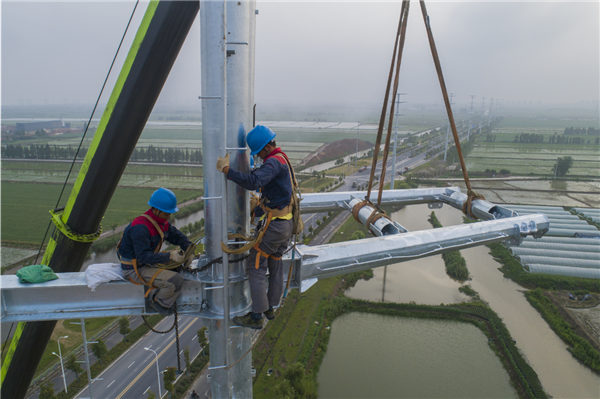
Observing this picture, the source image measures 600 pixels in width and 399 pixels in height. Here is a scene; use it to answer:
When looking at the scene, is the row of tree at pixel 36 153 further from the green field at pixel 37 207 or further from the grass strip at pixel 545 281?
the grass strip at pixel 545 281

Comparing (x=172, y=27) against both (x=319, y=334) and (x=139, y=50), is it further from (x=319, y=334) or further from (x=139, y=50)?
(x=319, y=334)

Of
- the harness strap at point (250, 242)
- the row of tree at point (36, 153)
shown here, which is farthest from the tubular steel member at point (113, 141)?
the row of tree at point (36, 153)

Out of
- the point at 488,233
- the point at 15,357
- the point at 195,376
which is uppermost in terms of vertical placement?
the point at 488,233

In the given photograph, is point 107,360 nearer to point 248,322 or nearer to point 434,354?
point 434,354

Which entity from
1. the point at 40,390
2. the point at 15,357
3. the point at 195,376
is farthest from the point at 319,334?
the point at 15,357

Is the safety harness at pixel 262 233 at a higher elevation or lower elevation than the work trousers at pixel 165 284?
higher

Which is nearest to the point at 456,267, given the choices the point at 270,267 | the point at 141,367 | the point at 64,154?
the point at 141,367

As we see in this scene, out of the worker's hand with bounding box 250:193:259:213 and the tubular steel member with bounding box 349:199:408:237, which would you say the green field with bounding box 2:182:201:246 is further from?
the worker's hand with bounding box 250:193:259:213
